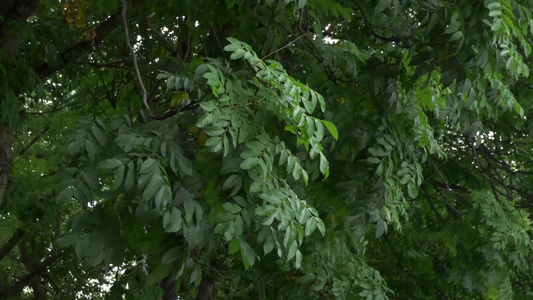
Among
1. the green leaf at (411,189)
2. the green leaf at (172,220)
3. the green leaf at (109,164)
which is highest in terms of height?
the green leaf at (411,189)

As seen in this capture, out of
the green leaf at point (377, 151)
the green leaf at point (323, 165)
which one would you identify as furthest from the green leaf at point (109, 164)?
the green leaf at point (377, 151)

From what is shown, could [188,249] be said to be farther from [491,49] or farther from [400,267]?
[400,267]

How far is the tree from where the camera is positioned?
3014mm

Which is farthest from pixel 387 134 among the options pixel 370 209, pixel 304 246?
pixel 304 246

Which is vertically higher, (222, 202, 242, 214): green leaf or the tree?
the tree

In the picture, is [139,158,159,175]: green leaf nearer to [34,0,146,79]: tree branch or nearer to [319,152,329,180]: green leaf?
[319,152,329,180]: green leaf

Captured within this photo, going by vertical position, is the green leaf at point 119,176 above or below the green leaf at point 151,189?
above

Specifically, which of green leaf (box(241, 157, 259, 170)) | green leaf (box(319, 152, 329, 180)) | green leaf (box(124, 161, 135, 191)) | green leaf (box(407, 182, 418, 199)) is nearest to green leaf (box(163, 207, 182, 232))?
green leaf (box(124, 161, 135, 191))

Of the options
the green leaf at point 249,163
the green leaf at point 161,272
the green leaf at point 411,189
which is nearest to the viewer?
the green leaf at point 249,163

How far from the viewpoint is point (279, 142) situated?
3.10m

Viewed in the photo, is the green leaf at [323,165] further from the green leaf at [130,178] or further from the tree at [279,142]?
the green leaf at [130,178]

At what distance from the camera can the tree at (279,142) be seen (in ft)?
9.89

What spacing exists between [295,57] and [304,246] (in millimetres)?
1111

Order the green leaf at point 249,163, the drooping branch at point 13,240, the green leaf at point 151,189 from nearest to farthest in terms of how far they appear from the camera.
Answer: the green leaf at point 151,189 < the green leaf at point 249,163 < the drooping branch at point 13,240
